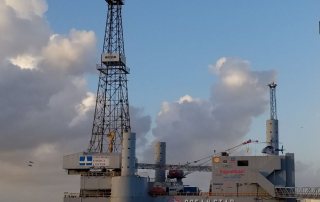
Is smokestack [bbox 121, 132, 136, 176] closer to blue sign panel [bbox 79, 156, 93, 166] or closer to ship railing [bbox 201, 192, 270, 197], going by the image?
blue sign panel [bbox 79, 156, 93, 166]

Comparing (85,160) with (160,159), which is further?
(160,159)

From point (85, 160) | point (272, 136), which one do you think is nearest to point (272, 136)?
point (272, 136)

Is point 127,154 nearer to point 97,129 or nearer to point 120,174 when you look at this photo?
point 120,174

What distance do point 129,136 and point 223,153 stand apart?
77.6ft

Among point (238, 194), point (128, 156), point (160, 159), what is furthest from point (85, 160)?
point (238, 194)

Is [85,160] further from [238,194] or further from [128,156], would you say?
[238,194]

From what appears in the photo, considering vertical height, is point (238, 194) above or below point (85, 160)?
below

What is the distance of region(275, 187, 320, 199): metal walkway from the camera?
130 m

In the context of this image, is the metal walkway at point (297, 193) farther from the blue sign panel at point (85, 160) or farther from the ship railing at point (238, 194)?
the blue sign panel at point (85, 160)

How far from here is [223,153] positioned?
5586 inches

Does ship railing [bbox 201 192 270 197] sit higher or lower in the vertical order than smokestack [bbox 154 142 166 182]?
lower

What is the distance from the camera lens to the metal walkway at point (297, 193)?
428ft

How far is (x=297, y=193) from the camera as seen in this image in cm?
13238

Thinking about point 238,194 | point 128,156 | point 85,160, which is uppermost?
point 128,156
